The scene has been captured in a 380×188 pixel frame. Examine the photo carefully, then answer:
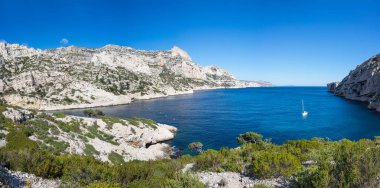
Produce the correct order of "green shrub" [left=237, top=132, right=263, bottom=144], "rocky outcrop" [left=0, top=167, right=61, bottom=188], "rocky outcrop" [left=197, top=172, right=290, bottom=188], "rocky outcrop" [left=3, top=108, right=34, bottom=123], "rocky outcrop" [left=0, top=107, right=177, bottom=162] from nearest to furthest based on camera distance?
1. "rocky outcrop" [left=0, top=167, right=61, bottom=188]
2. "rocky outcrop" [left=197, top=172, right=290, bottom=188]
3. "rocky outcrop" [left=0, top=107, right=177, bottom=162]
4. "rocky outcrop" [left=3, top=108, right=34, bottom=123]
5. "green shrub" [left=237, top=132, right=263, bottom=144]

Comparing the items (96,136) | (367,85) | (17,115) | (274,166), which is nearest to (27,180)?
(274,166)

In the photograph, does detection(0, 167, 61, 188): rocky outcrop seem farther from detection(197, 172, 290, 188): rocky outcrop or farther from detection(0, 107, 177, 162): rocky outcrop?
detection(0, 107, 177, 162): rocky outcrop

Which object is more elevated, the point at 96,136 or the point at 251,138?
the point at 96,136

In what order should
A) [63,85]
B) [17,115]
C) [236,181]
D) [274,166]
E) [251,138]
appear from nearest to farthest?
[236,181], [274,166], [17,115], [251,138], [63,85]

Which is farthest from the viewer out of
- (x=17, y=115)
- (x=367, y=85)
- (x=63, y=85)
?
(x=367, y=85)

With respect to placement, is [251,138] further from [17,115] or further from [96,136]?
[17,115]

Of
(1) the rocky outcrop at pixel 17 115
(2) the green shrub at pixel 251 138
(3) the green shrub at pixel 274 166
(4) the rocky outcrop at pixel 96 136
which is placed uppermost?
(1) the rocky outcrop at pixel 17 115

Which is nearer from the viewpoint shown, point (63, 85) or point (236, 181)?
point (236, 181)

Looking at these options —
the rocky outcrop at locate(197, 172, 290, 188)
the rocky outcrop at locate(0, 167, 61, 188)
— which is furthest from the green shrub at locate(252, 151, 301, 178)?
the rocky outcrop at locate(0, 167, 61, 188)

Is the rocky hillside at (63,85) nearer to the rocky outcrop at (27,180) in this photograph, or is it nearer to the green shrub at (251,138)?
the green shrub at (251,138)

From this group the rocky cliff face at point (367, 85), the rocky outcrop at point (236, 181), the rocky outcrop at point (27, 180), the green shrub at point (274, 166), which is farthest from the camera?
the rocky cliff face at point (367, 85)

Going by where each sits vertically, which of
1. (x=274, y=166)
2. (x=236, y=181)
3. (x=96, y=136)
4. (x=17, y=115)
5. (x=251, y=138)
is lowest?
(x=251, y=138)

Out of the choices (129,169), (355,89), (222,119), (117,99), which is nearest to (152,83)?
(117,99)

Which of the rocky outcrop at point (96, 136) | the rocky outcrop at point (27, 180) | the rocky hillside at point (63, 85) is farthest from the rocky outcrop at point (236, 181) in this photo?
the rocky hillside at point (63, 85)
